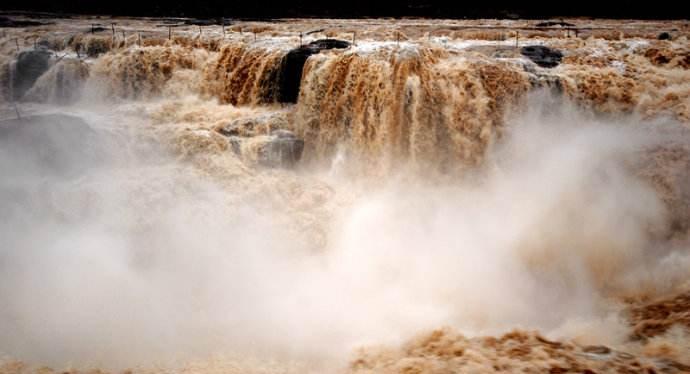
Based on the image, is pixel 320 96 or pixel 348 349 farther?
pixel 320 96

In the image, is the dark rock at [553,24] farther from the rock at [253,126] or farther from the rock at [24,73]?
the rock at [24,73]

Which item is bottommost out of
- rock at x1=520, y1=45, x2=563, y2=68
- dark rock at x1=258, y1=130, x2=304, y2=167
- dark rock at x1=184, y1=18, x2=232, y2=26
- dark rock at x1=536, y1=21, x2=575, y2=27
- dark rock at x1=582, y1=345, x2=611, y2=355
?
dark rock at x1=582, y1=345, x2=611, y2=355

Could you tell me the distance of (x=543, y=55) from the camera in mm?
9922

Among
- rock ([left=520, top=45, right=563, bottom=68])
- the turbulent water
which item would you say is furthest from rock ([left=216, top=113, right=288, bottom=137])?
rock ([left=520, top=45, right=563, bottom=68])

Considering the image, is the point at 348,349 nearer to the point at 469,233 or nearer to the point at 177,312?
the point at 177,312

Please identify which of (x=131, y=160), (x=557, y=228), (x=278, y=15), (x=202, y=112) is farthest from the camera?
(x=278, y=15)

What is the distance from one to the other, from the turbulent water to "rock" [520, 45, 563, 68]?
225 millimetres

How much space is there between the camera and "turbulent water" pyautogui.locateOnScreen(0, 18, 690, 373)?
555cm

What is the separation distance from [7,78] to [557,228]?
40.9 feet

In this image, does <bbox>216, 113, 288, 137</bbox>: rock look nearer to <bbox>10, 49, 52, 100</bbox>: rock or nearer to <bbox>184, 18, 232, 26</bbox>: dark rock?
<bbox>10, 49, 52, 100</bbox>: rock

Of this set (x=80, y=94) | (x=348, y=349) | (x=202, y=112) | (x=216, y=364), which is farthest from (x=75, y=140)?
(x=348, y=349)

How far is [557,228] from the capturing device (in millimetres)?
6996

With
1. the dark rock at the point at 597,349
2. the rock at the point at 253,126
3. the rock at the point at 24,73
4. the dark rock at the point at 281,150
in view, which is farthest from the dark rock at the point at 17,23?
the dark rock at the point at 597,349

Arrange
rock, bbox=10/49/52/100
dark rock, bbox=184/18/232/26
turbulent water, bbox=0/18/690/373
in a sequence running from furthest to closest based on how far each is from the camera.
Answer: dark rock, bbox=184/18/232/26, rock, bbox=10/49/52/100, turbulent water, bbox=0/18/690/373
